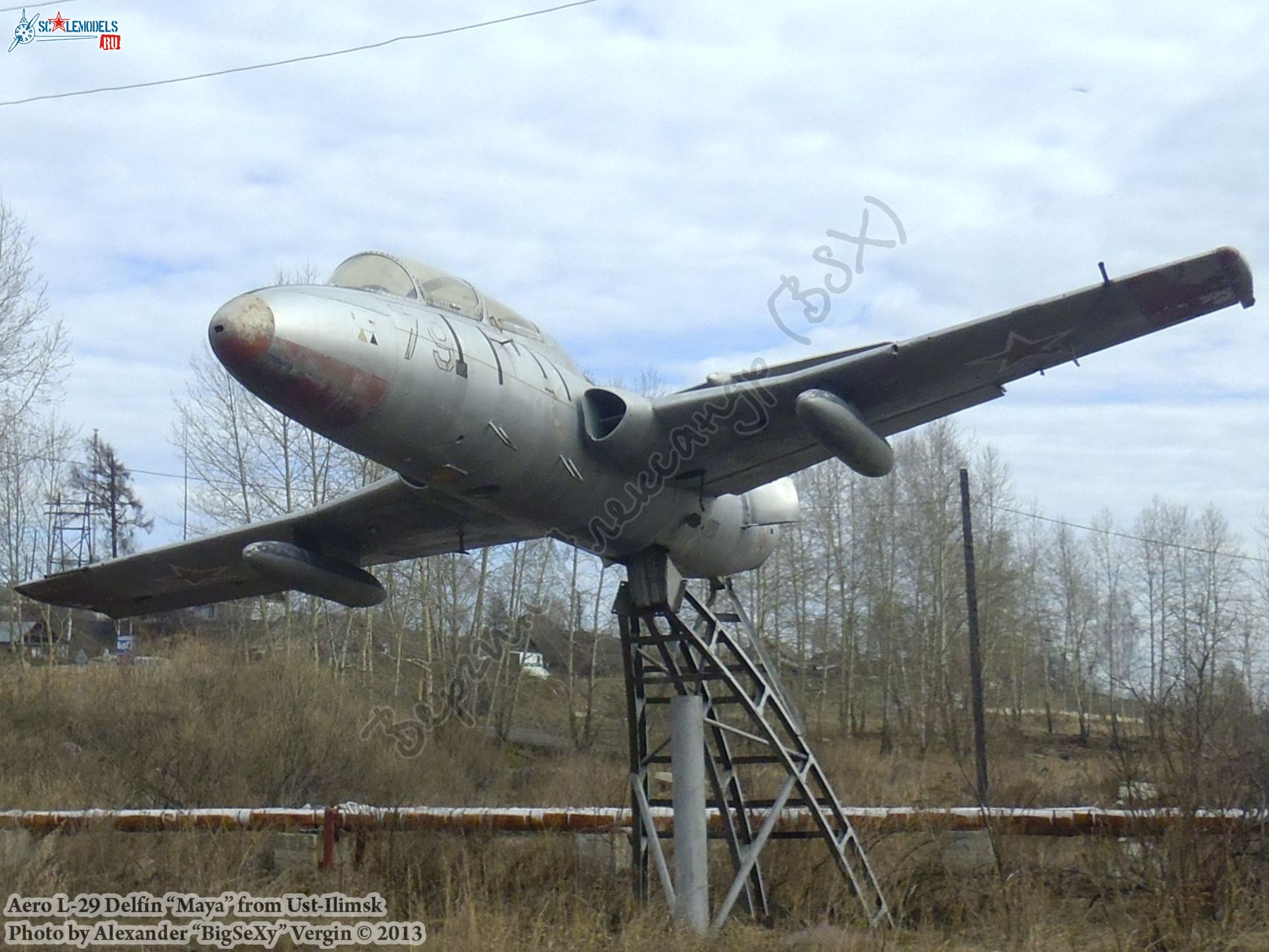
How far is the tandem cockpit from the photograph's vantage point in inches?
277

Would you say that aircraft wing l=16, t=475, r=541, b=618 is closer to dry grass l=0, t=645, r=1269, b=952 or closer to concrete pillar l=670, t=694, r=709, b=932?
concrete pillar l=670, t=694, r=709, b=932

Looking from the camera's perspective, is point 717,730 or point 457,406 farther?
point 717,730

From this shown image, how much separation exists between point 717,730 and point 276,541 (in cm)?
422

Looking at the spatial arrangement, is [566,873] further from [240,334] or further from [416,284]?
[240,334]

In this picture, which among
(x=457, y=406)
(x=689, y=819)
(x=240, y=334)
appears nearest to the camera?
(x=240, y=334)

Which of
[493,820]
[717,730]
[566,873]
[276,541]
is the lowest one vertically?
[566,873]

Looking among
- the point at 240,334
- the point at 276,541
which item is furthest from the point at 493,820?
the point at 240,334

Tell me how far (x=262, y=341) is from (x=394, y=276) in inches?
57.4

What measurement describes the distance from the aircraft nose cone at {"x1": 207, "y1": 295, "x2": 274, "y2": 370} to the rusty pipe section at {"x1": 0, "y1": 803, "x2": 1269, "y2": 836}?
21.4ft

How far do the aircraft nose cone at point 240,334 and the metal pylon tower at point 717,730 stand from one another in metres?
4.01

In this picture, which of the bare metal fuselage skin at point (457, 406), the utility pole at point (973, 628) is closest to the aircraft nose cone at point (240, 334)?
the bare metal fuselage skin at point (457, 406)

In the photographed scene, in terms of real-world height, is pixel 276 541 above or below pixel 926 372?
below

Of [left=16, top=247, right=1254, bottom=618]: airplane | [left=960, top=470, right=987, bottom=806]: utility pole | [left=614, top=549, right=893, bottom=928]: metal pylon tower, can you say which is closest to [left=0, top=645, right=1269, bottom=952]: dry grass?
[left=614, top=549, right=893, bottom=928]: metal pylon tower

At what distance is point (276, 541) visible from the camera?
9531mm
